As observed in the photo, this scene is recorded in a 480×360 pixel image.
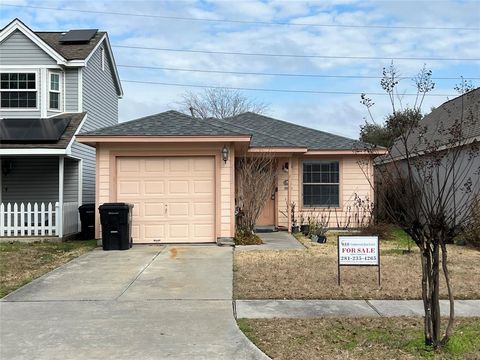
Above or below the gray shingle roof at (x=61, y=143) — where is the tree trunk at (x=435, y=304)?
below

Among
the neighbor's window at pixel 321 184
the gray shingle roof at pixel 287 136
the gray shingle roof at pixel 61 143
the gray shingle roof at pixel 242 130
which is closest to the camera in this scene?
the gray shingle roof at pixel 242 130

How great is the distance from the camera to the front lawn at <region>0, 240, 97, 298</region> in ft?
27.6

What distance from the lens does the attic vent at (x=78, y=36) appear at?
19.5m

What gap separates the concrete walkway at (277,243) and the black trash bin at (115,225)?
2803 millimetres

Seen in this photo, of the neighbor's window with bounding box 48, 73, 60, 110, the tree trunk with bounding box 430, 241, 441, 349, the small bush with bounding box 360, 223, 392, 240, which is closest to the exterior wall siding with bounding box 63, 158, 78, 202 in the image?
the neighbor's window with bounding box 48, 73, 60, 110

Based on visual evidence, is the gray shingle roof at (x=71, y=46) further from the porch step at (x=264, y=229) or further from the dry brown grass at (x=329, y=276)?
the dry brown grass at (x=329, y=276)

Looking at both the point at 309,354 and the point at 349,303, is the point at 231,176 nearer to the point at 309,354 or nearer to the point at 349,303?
the point at 349,303

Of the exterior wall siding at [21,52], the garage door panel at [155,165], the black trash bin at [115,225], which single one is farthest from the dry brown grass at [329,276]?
the exterior wall siding at [21,52]

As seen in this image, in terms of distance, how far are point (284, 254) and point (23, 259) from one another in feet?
18.9

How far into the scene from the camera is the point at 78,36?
1992 centimetres

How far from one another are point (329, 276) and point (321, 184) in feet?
29.3

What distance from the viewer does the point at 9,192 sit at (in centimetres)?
1828

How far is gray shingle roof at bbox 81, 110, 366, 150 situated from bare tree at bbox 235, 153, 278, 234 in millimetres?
1075

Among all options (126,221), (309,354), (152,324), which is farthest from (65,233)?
(309,354)
